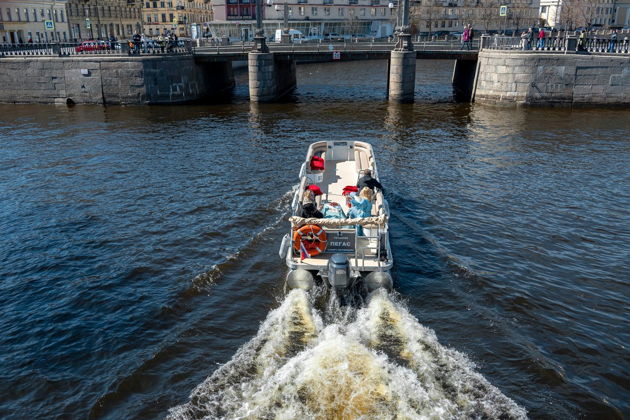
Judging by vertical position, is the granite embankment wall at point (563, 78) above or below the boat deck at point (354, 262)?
above

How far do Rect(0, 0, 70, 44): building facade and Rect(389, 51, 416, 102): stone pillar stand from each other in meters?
52.9

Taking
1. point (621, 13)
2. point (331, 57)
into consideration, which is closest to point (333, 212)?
point (331, 57)

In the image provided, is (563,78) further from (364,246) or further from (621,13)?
(621,13)

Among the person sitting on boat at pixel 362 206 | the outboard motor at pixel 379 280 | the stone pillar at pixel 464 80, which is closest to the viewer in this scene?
the outboard motor at pixel 379 280

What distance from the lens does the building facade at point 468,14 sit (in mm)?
110312

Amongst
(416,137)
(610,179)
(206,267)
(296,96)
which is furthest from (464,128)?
(206,267)

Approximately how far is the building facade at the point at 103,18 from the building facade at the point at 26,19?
631 cm

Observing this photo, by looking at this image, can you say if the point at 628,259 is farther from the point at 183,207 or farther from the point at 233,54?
the point at 233,54

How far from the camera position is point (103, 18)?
106750 mm

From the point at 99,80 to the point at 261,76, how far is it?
1283 cm

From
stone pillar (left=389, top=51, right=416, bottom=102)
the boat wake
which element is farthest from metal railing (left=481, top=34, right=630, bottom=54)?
the boat wake

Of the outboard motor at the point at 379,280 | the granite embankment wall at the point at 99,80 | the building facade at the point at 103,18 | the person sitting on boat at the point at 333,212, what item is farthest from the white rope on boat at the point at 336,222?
the building facade at the point at 103,18

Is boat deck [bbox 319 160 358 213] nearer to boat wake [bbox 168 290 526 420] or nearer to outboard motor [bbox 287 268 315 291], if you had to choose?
outboard motor [bbox 287 268 315 291]

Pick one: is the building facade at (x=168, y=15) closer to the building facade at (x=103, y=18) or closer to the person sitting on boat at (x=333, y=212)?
the building facade at (x=103, y=18)
